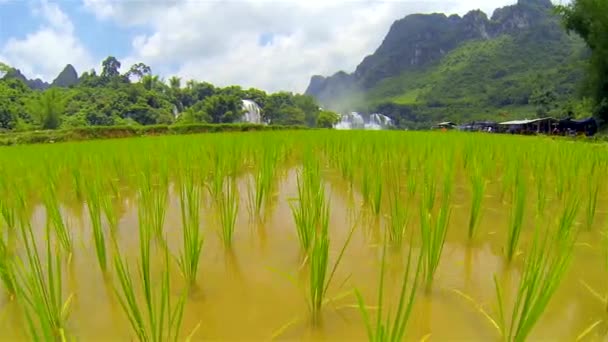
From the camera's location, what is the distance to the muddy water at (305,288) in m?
0.83

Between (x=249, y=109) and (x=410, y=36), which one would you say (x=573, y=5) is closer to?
(x=249, y=109)

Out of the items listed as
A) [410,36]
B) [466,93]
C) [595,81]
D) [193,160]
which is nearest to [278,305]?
[193,160]

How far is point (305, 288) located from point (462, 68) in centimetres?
9259

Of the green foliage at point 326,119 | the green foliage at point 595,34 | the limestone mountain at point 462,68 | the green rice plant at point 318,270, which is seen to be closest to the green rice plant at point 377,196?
the green rice plant at point 318,270

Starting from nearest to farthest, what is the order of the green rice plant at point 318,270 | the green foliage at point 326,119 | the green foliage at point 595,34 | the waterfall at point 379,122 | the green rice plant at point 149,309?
the green rice plant at point 149,309 → the green rice plant at point 318,270 → the green foliage at point 595,34 → the green foliage at point 326,119 → the waterfall at point 379,122

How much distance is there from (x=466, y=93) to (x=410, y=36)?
55.1 meters

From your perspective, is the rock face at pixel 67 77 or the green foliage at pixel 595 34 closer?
the green foliage at pixel 595 34

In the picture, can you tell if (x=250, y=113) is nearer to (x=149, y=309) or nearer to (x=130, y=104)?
(x=130, y=104)

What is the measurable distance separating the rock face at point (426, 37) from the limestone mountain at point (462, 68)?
0.89ft

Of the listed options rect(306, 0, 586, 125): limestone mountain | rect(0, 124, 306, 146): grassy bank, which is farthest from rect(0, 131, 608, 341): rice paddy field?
rect(306, 0, 586, 125): limestone mountain

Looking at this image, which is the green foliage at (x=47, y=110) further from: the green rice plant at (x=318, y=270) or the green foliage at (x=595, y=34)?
the green foliage at (x=595, y=34)

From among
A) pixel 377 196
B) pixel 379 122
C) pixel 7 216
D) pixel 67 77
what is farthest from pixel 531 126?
pixel 67 77

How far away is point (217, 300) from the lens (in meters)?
0.97

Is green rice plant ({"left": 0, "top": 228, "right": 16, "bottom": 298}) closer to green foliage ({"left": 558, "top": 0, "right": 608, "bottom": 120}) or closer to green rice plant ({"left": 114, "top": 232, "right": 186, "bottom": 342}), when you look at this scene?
green rice plant ({"left": 114, "top": 232, "right": 186, "bottom": 342})
